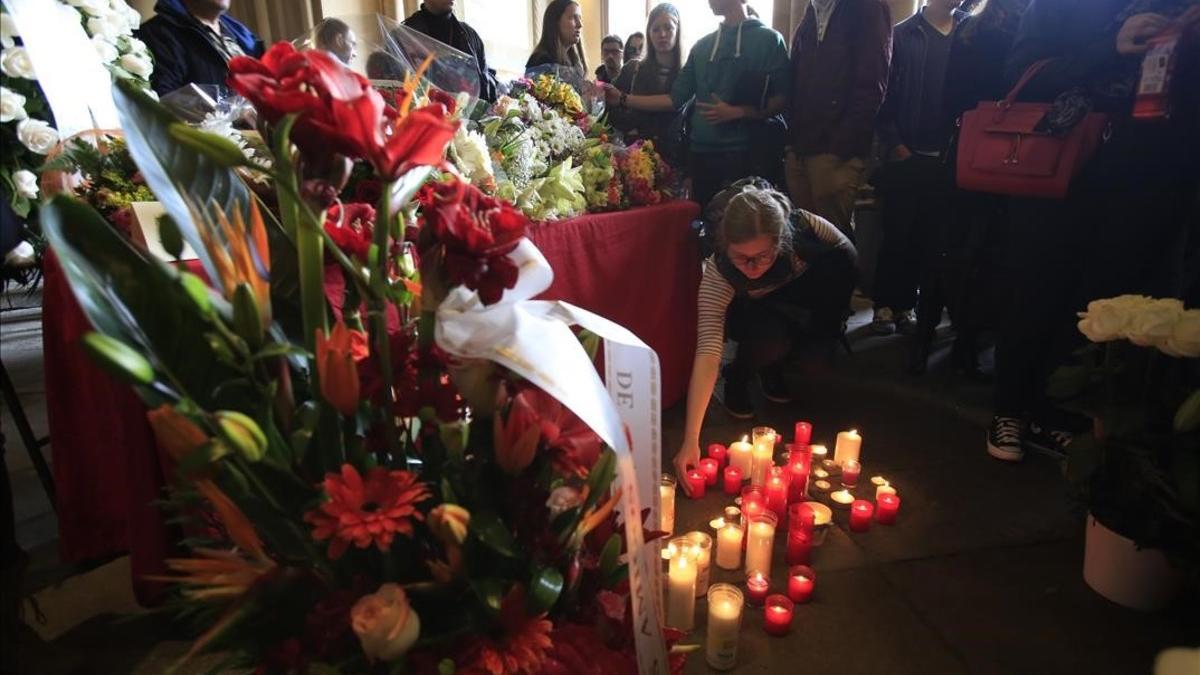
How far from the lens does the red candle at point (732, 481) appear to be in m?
1.95

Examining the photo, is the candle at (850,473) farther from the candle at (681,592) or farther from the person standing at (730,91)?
the person standing at (730,91)

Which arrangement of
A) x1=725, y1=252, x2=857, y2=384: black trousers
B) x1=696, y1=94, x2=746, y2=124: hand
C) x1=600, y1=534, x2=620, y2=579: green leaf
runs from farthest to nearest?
x1=696, y1=94, x2=746, y2=124: hand < x1=725, y1=252, x2=857, y2=384: black trousers < x1=600, y1=534, x2=620, y2=579: green leaf

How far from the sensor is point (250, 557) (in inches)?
24.0

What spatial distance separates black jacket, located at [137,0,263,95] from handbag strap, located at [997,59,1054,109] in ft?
7.53

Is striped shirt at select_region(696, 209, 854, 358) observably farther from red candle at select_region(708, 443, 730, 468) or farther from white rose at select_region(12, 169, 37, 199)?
white rose at select_region(12, 169, 37, 199)

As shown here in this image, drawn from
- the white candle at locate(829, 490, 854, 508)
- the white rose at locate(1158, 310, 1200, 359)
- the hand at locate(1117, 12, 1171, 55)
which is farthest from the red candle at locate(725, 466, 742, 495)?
the hand at locate(1117, 12, 1171, 55)

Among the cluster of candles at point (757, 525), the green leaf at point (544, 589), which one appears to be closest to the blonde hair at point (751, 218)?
the cluster of candles at point (757, 525)

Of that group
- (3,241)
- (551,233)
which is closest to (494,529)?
(3,241)

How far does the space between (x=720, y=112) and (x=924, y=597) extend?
6.50 feet

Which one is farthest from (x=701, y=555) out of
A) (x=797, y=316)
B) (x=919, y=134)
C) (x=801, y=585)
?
(x=919, y=134)

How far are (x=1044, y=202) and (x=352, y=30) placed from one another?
1984 millimetres

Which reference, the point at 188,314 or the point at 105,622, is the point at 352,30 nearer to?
the point at 105,622

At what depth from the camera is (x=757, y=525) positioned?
61.2 inches

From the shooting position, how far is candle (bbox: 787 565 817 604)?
4.98 feet
